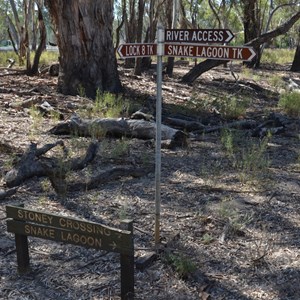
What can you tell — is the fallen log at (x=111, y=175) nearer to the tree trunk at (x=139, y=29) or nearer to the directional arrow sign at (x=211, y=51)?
the directional arrow sign at (x=211, y=51)

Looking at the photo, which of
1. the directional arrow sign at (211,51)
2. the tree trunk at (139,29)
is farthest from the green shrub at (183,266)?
the tree trunk at (139,29)

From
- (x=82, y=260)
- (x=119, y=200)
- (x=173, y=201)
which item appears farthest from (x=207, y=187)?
(x=82, y=260)

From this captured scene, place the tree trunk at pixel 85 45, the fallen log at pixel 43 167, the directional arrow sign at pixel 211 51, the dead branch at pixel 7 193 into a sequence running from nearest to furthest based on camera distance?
the directional arrow sign at pixel 211 51
the dead branch at pixel 7 193
the fallen log at pixel 43 167
the tree trunk at pixel 85 45

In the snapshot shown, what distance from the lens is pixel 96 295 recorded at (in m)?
3.47

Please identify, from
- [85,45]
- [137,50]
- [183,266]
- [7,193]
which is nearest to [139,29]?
[85,45]

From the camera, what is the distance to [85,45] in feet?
35.4

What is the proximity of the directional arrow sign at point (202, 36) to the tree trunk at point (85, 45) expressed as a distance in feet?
23.2

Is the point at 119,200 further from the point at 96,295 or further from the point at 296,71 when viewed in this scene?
the point at 296,71

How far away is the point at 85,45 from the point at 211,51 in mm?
7518

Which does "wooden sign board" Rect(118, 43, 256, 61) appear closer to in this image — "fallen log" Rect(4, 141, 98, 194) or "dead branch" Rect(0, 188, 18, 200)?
"fallen log" Rect(4, 141, 98, 194)

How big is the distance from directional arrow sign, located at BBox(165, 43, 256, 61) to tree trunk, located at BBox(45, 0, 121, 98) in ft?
23.2

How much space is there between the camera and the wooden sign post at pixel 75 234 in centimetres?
322

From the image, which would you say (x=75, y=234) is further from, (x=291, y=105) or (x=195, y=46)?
(x=291, y=105)

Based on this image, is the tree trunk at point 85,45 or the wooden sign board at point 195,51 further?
the tree trunk at point 85,45
